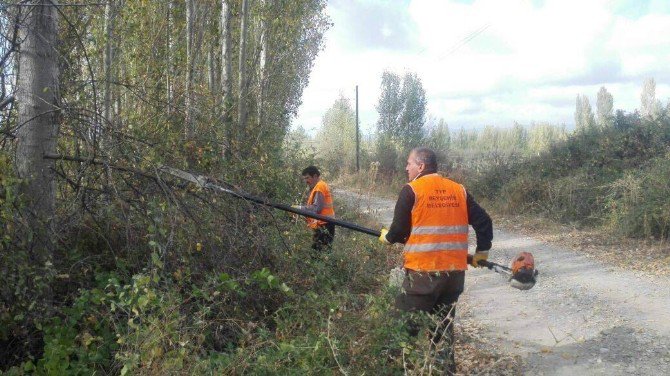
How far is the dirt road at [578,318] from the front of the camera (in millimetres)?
5625

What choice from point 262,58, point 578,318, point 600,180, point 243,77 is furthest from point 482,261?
point 262,58

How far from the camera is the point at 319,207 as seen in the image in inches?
332

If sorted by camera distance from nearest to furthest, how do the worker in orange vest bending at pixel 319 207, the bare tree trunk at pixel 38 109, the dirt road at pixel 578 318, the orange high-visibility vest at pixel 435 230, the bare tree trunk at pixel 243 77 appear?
the orange high-visibility vest at pixel 435 230 < the bare tree trunk at pixel 38 109 < the dirt road at pixel 578 318 < the worker in orange vest bending at pixel 319 207 < the bare tree trunk at pixel 243 77

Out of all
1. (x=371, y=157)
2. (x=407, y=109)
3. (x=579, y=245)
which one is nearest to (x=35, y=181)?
(x=579, y=245)

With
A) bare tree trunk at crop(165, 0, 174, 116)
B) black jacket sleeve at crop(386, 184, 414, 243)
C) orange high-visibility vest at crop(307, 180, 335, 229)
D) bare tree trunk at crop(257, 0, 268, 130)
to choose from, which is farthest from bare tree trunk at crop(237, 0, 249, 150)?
black jacket sleeve at crop(386, 184, 414, 243)

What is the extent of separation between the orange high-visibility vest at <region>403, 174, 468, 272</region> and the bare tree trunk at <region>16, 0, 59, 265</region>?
2.86 metres

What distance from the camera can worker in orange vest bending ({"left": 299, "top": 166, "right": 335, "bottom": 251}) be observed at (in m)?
8.44

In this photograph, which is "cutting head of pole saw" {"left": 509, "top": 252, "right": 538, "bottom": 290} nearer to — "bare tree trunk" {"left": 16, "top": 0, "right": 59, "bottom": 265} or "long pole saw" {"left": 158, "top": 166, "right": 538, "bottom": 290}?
"long pole saw" {"left": 158, "top": 166, "right": 538, "bottom": 290}

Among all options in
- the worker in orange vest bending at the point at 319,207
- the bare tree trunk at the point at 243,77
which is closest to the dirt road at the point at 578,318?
the worker in orange vest bending at the point at 319,207

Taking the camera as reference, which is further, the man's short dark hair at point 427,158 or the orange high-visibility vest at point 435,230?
the man's short dark hair at point 427,158

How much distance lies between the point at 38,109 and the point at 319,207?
13.9ft

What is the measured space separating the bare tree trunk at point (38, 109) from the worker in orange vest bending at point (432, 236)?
276 cm

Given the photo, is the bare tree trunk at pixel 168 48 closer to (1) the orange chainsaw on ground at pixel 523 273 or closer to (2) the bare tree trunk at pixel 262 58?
(2) the bare tree trunk at pixel 262 58

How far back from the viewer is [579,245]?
12164mm
